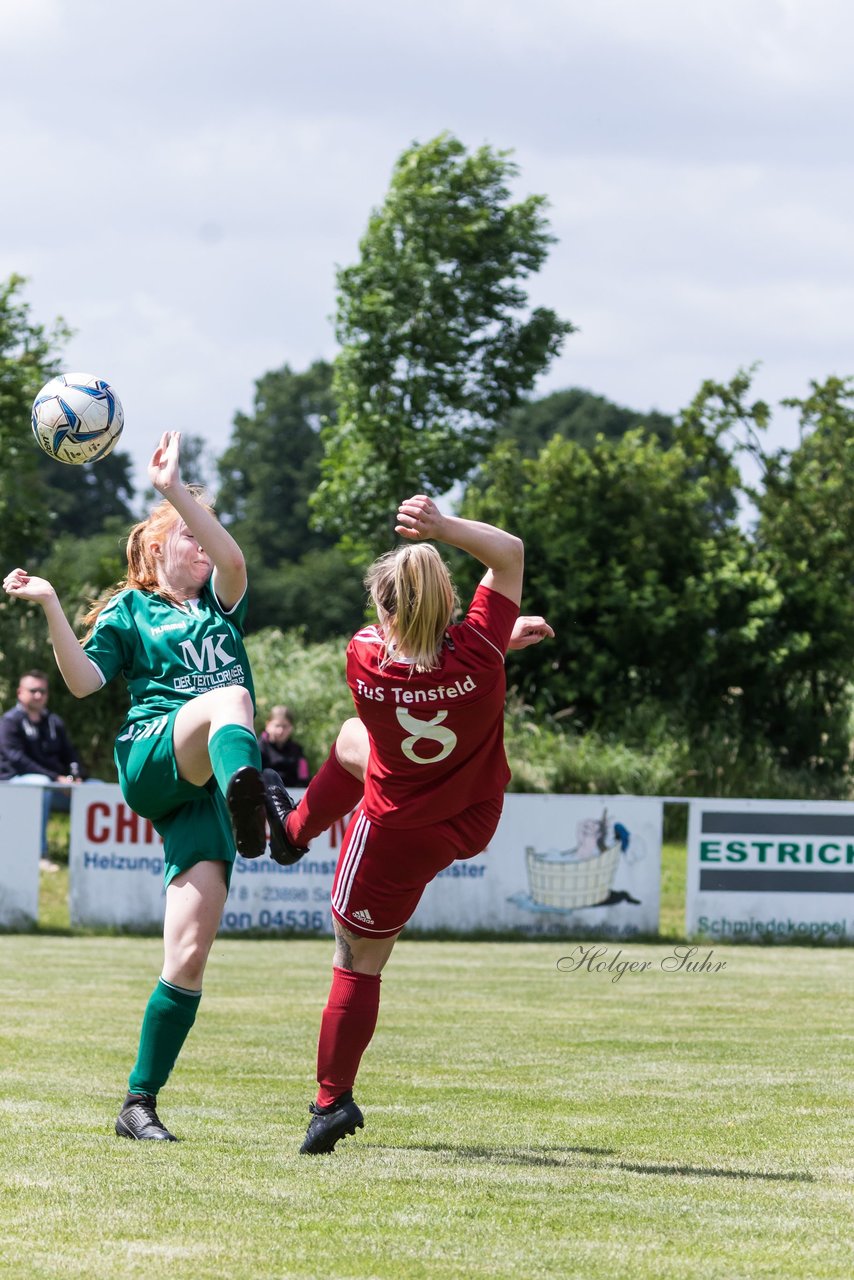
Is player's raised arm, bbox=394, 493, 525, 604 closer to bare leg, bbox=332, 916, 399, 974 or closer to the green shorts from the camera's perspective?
the green shorts

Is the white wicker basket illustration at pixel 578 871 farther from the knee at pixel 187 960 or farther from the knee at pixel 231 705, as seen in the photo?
the knee at pixel 231 705

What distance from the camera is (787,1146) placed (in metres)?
5.16

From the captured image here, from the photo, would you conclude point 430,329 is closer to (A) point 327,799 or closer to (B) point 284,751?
(B) point 284,751

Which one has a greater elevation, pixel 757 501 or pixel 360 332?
pixel 360 332

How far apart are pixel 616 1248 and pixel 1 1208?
1.46 meters

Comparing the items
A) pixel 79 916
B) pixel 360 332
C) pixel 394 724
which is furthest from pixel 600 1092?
pixel 360 332

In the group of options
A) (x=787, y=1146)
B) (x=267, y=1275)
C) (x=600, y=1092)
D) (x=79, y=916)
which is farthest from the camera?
(x=79, y=916)

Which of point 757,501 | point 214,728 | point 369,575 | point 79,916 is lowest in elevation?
point 79,916

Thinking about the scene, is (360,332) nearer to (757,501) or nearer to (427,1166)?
(757,501)

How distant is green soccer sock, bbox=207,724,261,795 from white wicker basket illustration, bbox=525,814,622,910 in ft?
30.9

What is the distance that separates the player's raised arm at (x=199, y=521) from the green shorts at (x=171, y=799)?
44 cm

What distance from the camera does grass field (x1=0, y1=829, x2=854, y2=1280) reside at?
3680mm

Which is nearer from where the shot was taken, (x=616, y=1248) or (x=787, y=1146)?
(x=616, y=1248)
